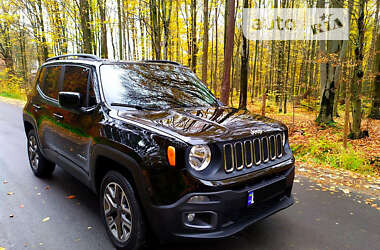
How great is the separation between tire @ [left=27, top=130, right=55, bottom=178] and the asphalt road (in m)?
0.19

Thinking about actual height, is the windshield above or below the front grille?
above

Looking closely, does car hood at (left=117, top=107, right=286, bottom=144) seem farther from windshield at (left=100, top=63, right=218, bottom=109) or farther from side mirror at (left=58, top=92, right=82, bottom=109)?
side mirror at (left=58, top=92, right=82, bottom=109)

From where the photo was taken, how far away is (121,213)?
8.20 ft

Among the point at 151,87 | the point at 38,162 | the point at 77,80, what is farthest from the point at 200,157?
the point at 38,162

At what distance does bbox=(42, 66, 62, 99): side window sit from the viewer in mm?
3807

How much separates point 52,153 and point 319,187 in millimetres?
4468

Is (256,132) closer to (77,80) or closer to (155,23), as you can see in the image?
(77,80)

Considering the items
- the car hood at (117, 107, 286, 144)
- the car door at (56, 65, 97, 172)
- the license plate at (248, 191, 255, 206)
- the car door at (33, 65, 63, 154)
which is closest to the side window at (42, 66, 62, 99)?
the car door at (33, 65, 63, 154)

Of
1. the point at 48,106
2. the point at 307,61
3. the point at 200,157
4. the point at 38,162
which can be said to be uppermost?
the point at 307,61

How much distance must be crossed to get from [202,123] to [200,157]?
17.8 inches

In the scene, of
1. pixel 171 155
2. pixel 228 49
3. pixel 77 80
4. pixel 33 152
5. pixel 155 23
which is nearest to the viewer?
pixel 171 155

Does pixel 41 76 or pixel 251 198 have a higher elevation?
pixel 41 76

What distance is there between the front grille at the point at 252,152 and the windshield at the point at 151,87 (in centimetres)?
110

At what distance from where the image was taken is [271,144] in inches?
103
